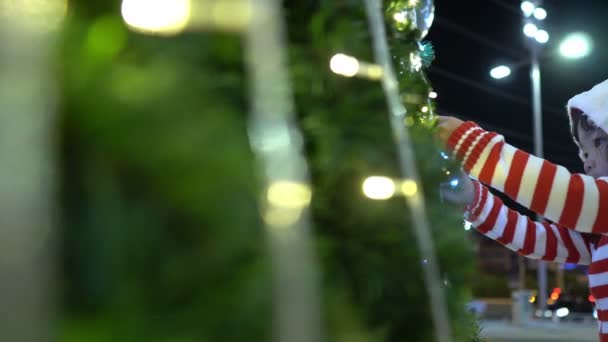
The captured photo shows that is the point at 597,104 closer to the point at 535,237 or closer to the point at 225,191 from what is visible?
the point at 535,237

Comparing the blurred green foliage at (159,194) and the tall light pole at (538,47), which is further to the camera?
the tall light pole at (538,47)

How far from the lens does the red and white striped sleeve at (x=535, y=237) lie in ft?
4.43

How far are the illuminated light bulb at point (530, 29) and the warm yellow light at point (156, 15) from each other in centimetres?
610

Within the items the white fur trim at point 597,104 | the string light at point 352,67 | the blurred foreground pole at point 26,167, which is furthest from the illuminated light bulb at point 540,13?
the blurred foreground pole at point 26,167

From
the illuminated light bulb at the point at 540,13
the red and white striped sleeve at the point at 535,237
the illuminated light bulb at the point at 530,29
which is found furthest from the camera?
the illuminated light bulb at the point at 530,29

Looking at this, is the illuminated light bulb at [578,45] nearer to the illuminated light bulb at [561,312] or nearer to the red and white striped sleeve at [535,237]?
the red and white striped sleeve at [535,237]

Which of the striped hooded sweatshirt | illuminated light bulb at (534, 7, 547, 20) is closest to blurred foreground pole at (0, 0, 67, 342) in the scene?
the striped hooded sweatshirt

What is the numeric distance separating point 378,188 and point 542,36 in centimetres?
604

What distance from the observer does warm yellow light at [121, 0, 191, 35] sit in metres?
0.28

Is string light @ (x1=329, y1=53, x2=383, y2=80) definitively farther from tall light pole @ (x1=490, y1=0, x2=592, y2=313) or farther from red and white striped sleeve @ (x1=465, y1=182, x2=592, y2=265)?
tall light pole @ (x1=490, y1=0, x2=592, y2=313)

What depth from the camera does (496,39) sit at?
27.4 feet

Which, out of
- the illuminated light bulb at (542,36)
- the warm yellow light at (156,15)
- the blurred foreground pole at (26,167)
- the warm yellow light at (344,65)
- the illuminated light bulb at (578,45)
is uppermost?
the illuminated light bulb at (542,36)

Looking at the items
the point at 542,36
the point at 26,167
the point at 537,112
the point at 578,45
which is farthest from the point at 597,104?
the point at 537,112

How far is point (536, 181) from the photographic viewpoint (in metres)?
1.06
